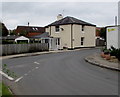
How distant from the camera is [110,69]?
12727 mm

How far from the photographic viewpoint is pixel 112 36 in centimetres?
1984

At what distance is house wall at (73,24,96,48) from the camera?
36091mm

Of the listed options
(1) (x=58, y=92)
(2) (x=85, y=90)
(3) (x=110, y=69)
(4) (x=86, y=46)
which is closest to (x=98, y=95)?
(2) (x=85, y=90)

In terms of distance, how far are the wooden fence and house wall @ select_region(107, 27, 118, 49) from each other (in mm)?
11971

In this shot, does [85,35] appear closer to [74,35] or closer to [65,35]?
[74,35]

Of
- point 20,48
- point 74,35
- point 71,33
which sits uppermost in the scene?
point 71,33

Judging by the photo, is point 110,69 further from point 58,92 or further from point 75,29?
point 75,29

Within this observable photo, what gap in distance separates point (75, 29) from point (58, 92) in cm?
2936

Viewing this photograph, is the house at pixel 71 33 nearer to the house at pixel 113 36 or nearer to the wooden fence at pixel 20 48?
the wooden fence at pixel 20 48

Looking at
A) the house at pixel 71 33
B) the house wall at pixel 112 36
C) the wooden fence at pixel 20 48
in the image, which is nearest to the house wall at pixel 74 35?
the house at pixel 71 33

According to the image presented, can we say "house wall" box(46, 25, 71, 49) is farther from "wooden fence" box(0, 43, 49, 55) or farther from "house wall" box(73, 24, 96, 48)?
"wooden fence" box(0, 43, 49, 55)

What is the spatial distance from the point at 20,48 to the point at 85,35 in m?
16.9

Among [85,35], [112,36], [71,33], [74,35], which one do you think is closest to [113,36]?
[112,36]

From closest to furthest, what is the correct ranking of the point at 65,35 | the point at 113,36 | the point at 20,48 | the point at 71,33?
1. the point at 113,36
2. the point at 20,48
3. the point at 71,33
4. the point at 65,35
